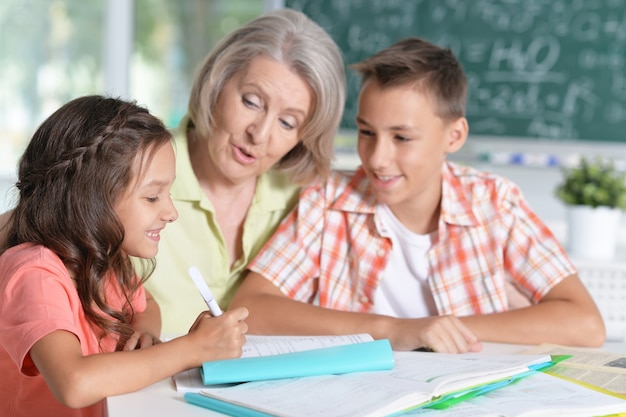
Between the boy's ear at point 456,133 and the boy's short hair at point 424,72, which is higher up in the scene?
the boy's short hair at point 424,72

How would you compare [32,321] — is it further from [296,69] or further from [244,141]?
[296,69]

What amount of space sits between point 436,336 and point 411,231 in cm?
53

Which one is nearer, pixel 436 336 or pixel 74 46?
pixel 436 336

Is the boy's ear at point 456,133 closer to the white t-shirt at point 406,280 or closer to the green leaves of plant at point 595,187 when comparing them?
the white t-shirt at point 406,280

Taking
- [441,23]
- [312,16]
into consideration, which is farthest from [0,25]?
[441,23]

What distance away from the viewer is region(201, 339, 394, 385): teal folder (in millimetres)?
1100

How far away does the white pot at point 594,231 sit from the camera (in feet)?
9.41

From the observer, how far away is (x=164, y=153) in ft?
4.51

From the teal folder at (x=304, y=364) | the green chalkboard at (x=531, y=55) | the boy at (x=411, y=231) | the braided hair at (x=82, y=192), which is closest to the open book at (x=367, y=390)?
the teal folder at (x=304, y=364)

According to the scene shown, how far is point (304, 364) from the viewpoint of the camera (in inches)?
44.9

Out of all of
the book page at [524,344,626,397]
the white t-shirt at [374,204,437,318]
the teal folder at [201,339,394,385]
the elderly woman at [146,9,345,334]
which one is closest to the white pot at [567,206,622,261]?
the white t-shirt at [374,204,437,318]

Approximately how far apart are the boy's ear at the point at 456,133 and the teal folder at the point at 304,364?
2.68ft

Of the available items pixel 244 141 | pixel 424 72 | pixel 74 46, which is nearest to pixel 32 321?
pixel 244 141

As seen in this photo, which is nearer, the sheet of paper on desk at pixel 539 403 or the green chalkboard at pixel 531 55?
the sheet of paper on desk at pixel 539 403
